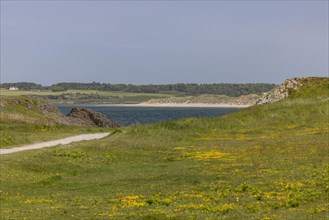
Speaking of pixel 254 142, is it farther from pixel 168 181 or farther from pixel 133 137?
pixel 168 181

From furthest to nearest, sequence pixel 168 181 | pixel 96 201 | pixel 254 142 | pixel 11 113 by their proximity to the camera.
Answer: pixel 11 113
pixel 254 142
pixel 168 181
pixel 96 201

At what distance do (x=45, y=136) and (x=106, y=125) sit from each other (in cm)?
3460

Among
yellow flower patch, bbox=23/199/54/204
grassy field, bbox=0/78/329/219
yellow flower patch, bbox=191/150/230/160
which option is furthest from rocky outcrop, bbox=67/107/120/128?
yellow flower patch, bbox=23/199/54/204

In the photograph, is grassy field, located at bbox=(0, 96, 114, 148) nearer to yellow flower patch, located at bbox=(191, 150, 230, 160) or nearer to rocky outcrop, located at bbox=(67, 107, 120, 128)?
rocky outcrop, located at bbox=(67, 107, 120, 128)

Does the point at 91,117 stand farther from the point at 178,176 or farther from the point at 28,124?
the point at 178,176

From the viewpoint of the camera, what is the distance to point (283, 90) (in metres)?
96.6

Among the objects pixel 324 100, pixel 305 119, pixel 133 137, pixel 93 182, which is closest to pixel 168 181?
pixel 93 182

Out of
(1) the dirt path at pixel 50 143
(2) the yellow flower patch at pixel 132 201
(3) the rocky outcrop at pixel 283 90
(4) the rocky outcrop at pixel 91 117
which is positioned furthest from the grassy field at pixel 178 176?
(3) the rocky outcrop at pixel 283 90

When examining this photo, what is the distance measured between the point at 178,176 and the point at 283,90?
218ft

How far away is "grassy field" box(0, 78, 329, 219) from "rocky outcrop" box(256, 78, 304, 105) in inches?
1195

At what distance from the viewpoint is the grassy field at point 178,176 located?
22.8m

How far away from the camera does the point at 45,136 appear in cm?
5881

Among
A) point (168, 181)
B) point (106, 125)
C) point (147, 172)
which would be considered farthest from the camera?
point (106, 125)

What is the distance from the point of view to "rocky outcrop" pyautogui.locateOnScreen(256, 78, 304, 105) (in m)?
95.5
